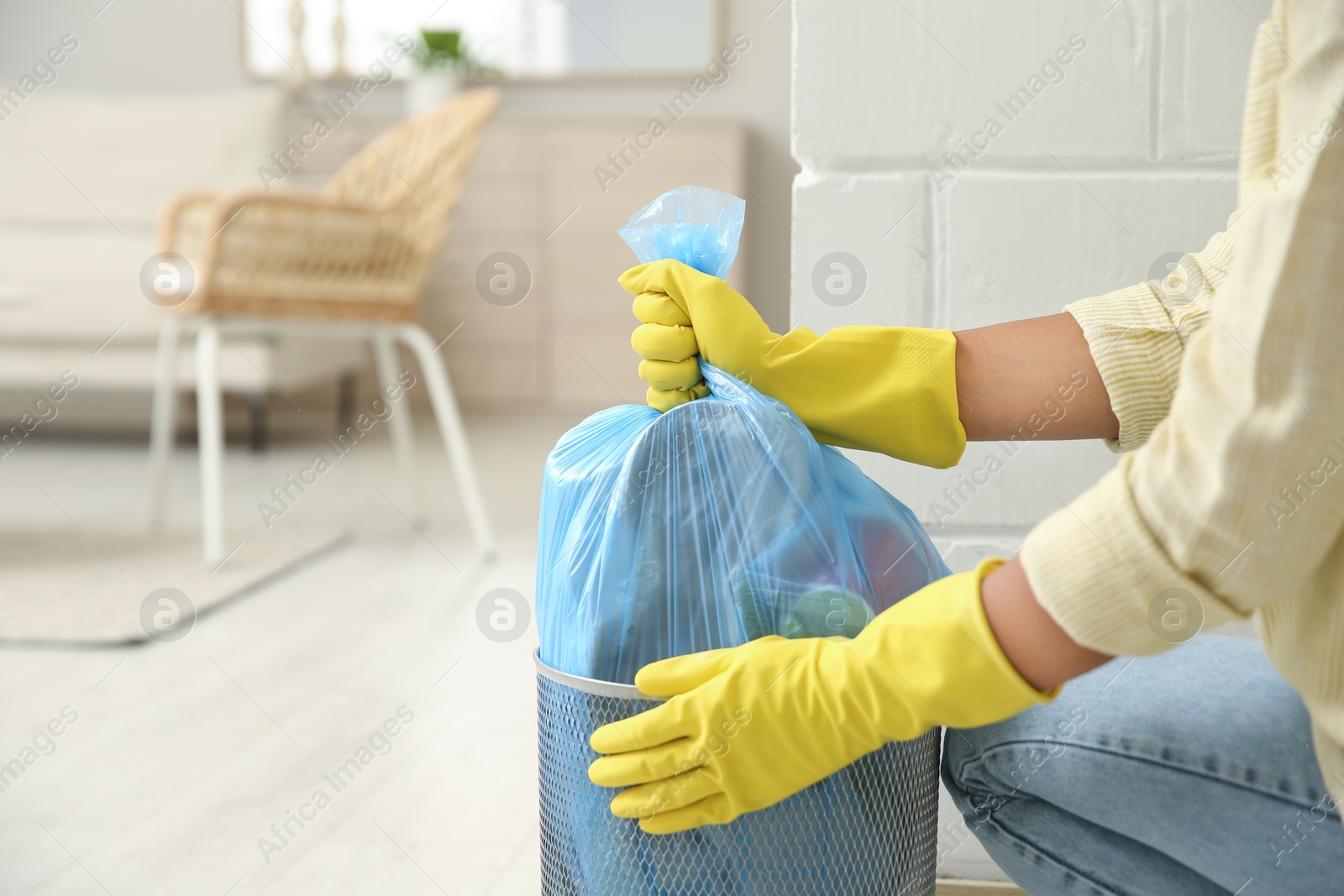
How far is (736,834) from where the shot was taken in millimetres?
597

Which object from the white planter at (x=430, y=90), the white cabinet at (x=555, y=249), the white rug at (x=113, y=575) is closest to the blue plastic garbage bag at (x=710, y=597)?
the white rug at (x=113, y=575)

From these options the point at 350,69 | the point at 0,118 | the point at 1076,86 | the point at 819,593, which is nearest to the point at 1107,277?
the point at 1076,86

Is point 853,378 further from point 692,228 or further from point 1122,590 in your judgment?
point 1122,590

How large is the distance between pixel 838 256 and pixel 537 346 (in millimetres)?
2608

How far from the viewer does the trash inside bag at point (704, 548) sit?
1.98 feet

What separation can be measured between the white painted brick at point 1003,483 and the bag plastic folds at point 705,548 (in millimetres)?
276

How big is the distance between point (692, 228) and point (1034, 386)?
0.25m

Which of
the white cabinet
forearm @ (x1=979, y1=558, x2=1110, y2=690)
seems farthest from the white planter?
forearm @ (x1=979, y1=558, x2=1110, y2=690)

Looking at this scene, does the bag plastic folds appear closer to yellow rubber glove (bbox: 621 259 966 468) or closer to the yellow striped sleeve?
yellow rubber glove (bbox: 621 259 966 468)

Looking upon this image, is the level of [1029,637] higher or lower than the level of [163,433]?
higher

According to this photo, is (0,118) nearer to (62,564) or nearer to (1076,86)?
(62,564)

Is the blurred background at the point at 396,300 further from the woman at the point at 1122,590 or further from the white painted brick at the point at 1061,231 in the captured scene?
the woman at the point at 1122,590

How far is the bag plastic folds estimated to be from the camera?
604mm

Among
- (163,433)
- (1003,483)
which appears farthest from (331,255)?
(1003,483)
